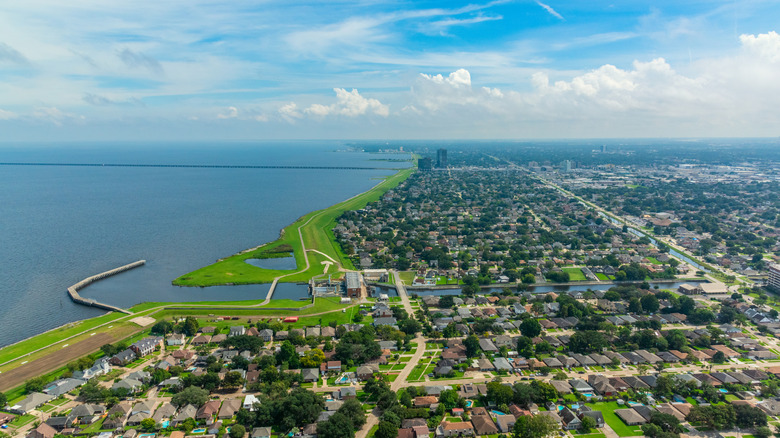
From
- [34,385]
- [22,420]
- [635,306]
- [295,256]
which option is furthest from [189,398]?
[635,306]

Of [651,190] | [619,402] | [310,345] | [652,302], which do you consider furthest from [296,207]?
[651,190]

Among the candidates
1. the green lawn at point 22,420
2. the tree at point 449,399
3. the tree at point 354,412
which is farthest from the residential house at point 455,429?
the green lawn at point 22,420

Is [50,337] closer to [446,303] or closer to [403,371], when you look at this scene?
[403,371]

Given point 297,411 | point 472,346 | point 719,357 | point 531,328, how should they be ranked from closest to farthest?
point 297,411 < point 719,357 < point 472,346 < point 531,328

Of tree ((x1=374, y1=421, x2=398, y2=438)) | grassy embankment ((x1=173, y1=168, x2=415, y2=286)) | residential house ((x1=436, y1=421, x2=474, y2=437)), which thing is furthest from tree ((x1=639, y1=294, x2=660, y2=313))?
grassy embankment ((x1=173, y1=168, x2=415, y2=286))

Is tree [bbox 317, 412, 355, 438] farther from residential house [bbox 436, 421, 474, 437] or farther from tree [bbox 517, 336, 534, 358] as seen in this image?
tree [bbox 517, 336, 534, 358]

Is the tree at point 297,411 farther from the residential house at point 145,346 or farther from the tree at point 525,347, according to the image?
the tree at point 525,347

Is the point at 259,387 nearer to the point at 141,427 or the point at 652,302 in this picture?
the point at 141,427
